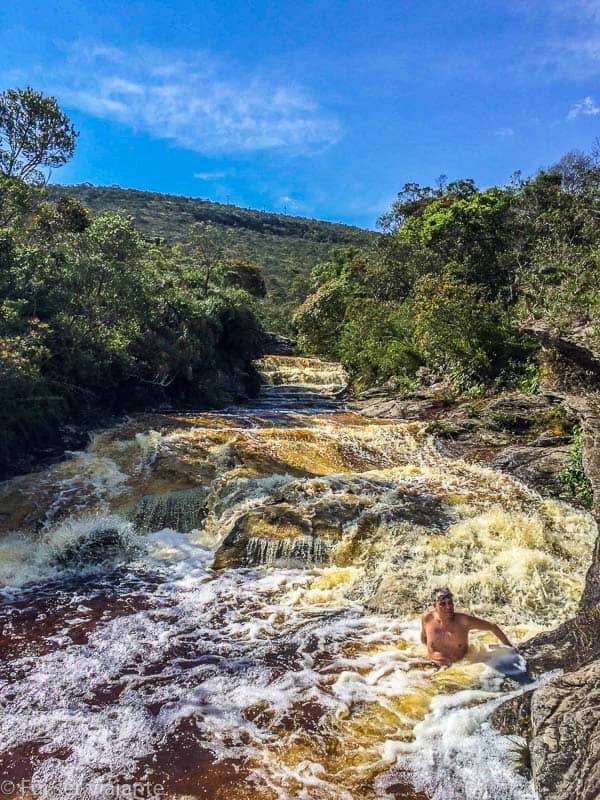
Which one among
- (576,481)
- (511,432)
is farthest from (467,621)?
(511,432)

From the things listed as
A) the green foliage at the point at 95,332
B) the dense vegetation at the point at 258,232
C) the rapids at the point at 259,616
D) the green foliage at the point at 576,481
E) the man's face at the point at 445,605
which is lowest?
the rapids at the point at 259,616

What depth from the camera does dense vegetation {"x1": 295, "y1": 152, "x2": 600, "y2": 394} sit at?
1493 centimetres

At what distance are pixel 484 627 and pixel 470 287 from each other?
1467 cm

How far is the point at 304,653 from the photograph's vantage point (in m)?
5.57

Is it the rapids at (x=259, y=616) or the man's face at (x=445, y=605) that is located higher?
the man's face at (x=445, y=605)

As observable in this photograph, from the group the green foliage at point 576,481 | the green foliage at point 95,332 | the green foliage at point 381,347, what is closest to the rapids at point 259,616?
the green foliage at point 576,481

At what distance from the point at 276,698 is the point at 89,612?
2.88 meters

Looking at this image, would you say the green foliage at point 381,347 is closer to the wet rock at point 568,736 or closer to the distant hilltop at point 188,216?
the wet rock at point 568,736

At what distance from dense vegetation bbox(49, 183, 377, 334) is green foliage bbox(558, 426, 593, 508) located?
33.9 metres

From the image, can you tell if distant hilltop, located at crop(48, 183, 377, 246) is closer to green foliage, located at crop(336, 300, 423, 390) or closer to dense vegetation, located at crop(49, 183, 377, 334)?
dense vegetation, located at crop(49, 183, 377, 334)

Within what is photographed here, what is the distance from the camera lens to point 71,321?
43.5 feet

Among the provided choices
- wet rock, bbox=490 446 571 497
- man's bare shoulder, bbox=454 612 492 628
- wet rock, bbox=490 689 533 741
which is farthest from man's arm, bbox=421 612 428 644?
wet rock, bbox=490 446 571 497

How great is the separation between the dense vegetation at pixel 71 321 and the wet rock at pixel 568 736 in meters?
9.03

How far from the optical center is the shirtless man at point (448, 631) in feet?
17.5
